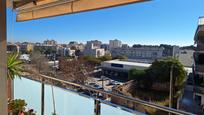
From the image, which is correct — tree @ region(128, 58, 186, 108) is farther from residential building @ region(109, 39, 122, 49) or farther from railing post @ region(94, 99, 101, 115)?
railing post @ region(94, 99, 101, 115)

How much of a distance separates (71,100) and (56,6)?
59.1 inches

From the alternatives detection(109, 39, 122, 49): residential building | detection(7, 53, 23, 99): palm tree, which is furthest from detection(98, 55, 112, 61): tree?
detection(7, 53, 23, 99): palm tree

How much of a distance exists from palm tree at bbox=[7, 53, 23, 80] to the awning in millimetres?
856

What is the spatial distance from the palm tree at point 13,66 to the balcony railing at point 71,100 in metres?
0.38

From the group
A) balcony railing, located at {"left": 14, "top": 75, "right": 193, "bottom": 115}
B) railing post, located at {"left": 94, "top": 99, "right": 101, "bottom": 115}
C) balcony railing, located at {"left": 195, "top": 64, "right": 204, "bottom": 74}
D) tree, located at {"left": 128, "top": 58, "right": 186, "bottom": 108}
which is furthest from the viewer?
balcony railing, located at {"left": 195, "top": 64, "right": 204, "bottom": 74}

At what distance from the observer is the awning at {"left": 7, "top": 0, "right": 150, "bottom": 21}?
189 cm

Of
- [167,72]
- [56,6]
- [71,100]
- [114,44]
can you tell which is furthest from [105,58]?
[56,6]

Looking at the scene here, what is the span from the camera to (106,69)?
12.4 m

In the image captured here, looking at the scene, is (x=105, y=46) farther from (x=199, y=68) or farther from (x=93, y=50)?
(x=199, y=68)

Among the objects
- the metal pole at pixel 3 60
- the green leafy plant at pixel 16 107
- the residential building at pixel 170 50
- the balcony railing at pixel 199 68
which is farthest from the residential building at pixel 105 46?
the balcony railing at pixel 199 68

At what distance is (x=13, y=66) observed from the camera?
3.76 meters

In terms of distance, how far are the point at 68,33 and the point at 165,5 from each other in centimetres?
826

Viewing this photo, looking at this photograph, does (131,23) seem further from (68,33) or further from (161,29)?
(68,33)

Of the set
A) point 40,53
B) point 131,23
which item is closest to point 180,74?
point 131,23
